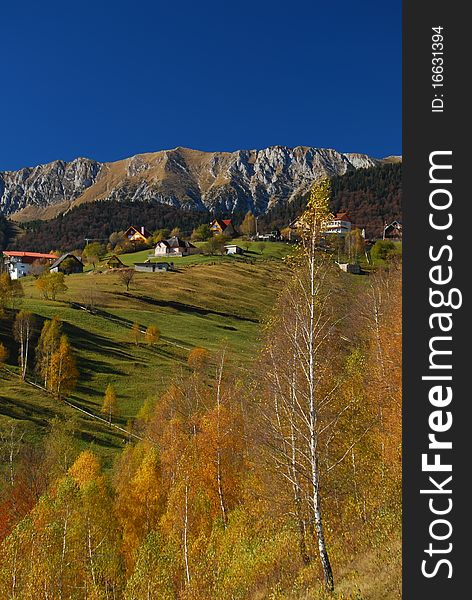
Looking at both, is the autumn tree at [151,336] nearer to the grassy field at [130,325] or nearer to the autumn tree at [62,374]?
the grassy field at [130,325]

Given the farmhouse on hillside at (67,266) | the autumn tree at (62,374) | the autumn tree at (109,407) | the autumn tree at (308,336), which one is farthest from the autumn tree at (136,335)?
the farmhouse on hillside at (67,266)

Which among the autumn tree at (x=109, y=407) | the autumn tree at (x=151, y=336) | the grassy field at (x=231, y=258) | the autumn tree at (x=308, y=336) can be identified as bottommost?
the autumn tree at (x=109, y=407)

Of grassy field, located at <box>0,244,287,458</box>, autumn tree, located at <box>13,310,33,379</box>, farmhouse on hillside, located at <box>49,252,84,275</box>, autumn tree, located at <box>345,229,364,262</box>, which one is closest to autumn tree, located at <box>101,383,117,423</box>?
grassy field, located at <box>0,244,287,458</box>

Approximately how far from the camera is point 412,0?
A: 937 centimetres

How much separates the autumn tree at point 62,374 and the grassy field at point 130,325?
1564 millimetres

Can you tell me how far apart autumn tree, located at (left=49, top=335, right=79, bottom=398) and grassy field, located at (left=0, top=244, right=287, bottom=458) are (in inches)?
61.6

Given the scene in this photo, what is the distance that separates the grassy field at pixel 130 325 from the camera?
198 ft

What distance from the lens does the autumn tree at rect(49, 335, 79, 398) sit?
64188 mm

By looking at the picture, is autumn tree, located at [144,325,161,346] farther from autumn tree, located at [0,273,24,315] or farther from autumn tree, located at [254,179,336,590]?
autumn tree, located at [254,179,336,590]

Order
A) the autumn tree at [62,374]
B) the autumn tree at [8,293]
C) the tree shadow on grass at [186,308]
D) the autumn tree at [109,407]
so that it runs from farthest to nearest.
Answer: the tree shadow on grass at [186,308], the autumn tree at [8,293], the autumn tree at [62,374], the autumn tree at [109,407]

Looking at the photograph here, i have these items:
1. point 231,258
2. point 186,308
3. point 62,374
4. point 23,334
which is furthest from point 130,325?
point 231,258

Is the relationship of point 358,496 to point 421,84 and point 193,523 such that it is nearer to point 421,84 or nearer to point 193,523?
point 193,523

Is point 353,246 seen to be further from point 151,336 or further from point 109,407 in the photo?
point 109,407

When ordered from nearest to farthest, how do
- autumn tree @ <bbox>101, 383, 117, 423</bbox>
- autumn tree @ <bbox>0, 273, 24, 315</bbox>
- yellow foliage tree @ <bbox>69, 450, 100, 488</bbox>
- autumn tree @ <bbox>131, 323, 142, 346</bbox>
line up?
yellow foliage tree @ <bbox>69, 450, 100, 488</bbox> < autumn tree @ <bbox>101, 383, 117, 423</bbox> < autumn tree @ <bbox>0, 273, 24, 315</bbox> < autumn tree @ <bbox>131, 323, 142, 346</bbox>
